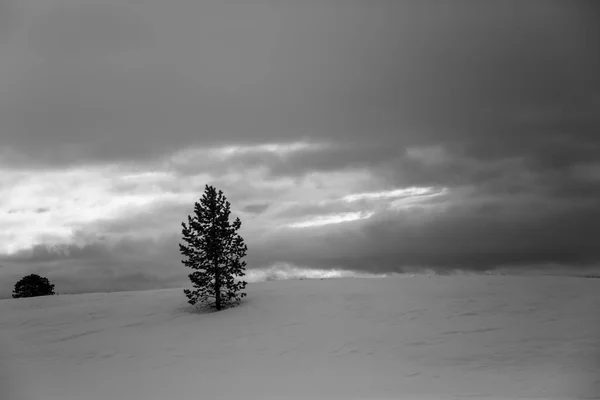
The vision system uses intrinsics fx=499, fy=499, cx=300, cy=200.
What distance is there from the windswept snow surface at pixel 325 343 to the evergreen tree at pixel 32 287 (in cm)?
1162

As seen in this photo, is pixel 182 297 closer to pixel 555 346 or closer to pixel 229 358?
pixel 229 358

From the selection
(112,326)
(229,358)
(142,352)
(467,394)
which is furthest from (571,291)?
(112,326)

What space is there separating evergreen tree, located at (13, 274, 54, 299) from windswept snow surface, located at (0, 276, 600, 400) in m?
11.6

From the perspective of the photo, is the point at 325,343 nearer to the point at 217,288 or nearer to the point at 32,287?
the point at 217,288

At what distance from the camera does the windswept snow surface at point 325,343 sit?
18.5m

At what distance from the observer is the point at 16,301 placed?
37.4 m

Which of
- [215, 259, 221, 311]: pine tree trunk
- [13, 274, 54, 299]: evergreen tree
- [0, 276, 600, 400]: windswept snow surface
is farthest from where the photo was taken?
[13, 274, 54, 299]: evergreen tree

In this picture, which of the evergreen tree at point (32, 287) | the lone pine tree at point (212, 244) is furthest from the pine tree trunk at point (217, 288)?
the evergreen tree at point (32, 287)

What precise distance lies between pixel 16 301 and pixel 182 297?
43.4 ft

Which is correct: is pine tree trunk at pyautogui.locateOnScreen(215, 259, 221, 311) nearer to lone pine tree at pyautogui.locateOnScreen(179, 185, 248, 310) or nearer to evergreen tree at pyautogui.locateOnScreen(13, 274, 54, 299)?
lone pine tree at pyautogui.locateOnScreen(179, 185, 248, 310)

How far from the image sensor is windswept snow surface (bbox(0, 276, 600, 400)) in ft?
60.6

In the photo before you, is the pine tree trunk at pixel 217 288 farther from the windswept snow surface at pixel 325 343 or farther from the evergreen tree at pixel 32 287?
the evergreen tree at pixel 32 287

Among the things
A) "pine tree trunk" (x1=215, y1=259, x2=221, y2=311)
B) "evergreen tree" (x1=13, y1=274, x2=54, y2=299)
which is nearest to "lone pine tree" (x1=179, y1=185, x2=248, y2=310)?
"pine tree trunk" (x1=215, y1=259, x2=221, y2=311)

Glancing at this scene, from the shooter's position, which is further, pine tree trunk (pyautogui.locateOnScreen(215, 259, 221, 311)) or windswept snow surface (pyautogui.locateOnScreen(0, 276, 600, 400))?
pine tree trunk (pyautogui.locateOnScreen(215, 259, 221, 311))
